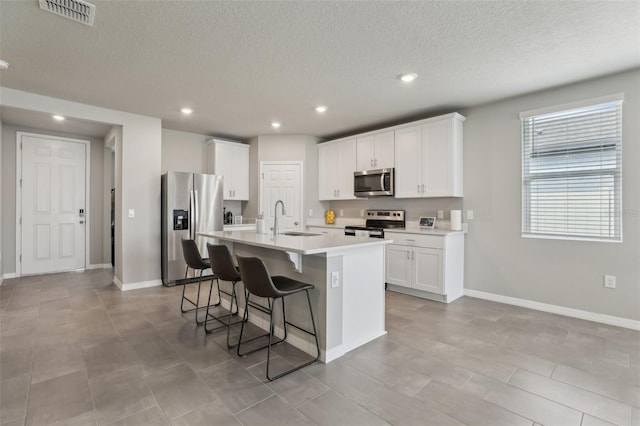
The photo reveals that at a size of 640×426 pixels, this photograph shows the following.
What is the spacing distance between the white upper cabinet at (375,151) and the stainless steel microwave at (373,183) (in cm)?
11

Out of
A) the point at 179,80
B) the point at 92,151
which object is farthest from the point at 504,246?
the point at 92,151

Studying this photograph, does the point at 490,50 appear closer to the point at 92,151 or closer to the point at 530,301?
the point at 530,301

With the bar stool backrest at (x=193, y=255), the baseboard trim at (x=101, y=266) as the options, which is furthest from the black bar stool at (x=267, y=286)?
the baseboard trim at (x=101, y=266)

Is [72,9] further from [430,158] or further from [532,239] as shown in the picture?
[532,239]

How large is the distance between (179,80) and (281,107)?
4.41ft

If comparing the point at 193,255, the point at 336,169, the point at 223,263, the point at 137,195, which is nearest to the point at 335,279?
the point at 223,263

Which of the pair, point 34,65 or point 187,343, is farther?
point 34,65

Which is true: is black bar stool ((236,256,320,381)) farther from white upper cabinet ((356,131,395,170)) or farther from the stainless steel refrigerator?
white upper cabinet ((356,131,395,170))

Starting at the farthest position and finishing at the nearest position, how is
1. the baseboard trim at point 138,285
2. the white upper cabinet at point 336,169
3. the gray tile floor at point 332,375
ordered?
the white upper cabinet at point 336,169 < the baseboard trim at point 138,285 < the gray tile floor at point 332,375

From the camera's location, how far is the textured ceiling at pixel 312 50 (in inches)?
84.4

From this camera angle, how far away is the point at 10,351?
2521 mm

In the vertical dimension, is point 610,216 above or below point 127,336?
above

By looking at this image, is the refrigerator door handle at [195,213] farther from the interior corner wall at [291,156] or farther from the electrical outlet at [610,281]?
the electrical outlet at [610,281]

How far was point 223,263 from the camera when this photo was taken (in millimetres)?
2781
